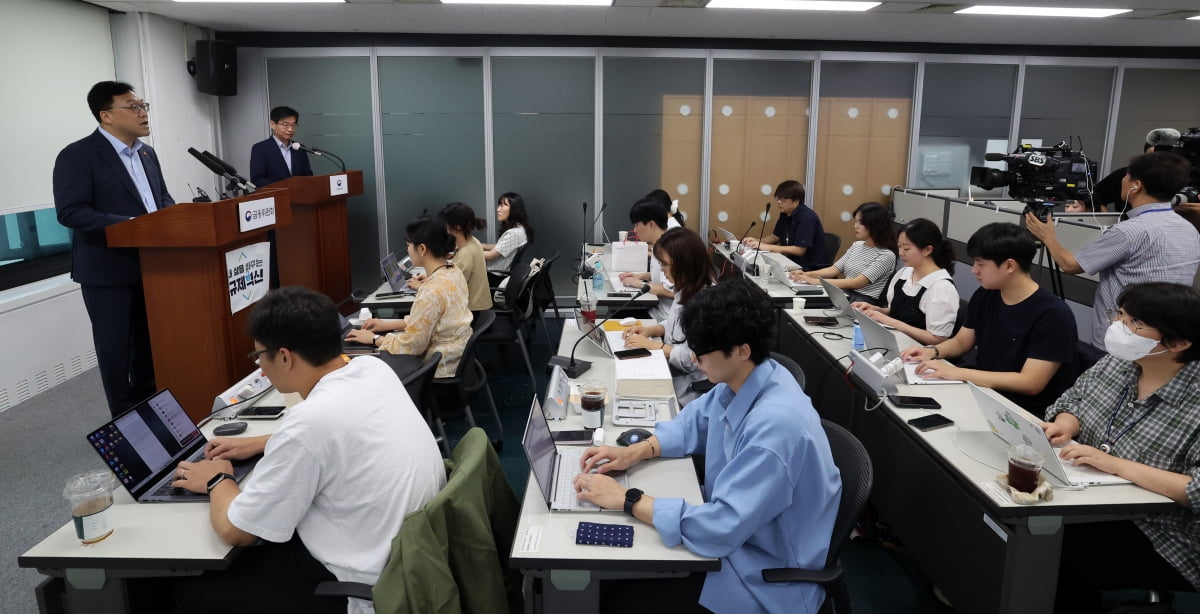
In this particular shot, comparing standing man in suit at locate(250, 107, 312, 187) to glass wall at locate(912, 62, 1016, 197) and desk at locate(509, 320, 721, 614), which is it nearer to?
desk at locate(509, 320, 721, 614)

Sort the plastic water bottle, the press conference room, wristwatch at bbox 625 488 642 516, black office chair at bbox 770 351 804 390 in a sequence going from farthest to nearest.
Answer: the plastic water bottle → black office chair at bbox 770 351 804 390 → the press conference room → wristwatch at bbox 625 488 642 516

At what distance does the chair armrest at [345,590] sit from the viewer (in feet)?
5.83

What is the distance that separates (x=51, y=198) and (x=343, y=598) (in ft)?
14.8

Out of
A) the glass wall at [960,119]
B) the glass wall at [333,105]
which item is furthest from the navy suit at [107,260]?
the glass wall at [960,119]

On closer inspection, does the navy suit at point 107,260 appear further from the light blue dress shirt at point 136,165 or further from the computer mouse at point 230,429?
the computer mouse at point 230,429

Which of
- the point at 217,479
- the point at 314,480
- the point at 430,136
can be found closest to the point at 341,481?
the point at 314,480

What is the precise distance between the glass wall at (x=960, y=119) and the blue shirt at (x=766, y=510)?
21.1 feet

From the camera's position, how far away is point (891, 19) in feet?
18.9

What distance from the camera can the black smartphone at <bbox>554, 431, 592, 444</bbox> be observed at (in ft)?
7.75

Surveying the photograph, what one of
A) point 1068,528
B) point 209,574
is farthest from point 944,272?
point 209,574

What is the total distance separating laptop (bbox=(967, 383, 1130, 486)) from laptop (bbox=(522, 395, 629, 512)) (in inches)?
44.2

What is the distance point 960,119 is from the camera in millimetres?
7305

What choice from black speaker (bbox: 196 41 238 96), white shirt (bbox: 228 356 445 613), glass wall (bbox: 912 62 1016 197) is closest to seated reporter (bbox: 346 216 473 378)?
white shirt (bbox: 228 356 445 613)

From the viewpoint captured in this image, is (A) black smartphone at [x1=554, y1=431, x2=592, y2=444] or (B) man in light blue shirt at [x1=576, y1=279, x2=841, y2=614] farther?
(A) black smartphone at [x1=554, y1=431, x2=592, y2=444]
